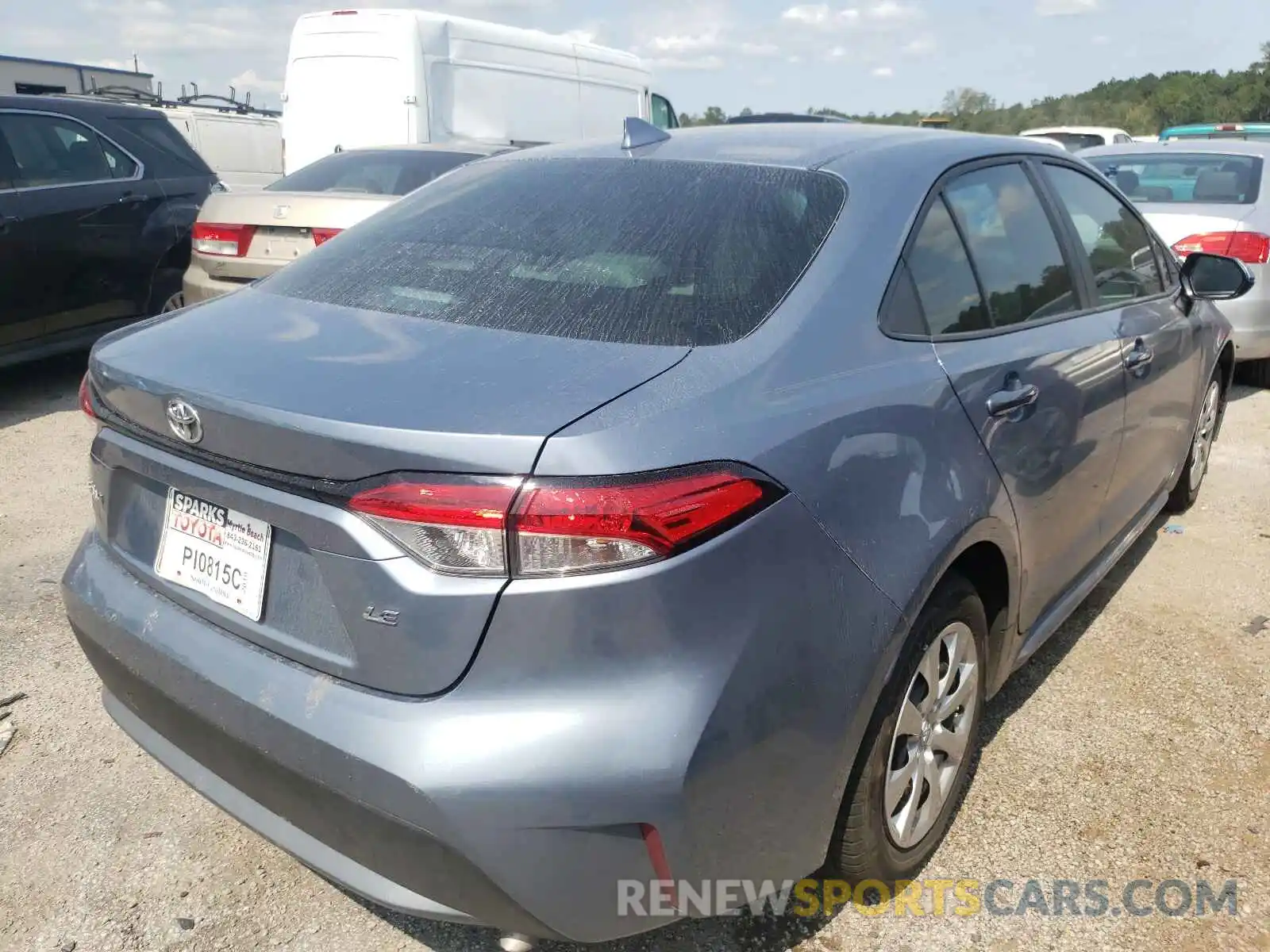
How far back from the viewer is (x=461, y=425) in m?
1.57

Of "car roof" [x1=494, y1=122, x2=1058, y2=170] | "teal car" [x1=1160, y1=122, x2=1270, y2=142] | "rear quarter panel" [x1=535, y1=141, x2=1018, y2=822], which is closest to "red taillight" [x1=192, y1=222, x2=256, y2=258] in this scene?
"car roof" [x1=494, y1=122, x2=1058, y2=170]

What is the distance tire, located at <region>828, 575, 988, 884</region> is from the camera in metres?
1.96

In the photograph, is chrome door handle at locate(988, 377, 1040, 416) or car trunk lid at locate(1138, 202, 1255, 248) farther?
car trunk lid at locate(1138, 202, 1255, 248)

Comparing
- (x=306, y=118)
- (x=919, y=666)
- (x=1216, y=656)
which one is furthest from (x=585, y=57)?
(x=919, y=666)

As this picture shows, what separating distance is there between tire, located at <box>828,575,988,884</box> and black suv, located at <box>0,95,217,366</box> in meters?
5.51

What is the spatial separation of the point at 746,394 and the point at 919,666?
0.73 meters

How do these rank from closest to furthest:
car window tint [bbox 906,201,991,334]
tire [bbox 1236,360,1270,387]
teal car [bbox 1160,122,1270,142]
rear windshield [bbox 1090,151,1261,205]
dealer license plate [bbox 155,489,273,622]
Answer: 1. dealer license plate [bbox 155,489,273,622]
2. car window tint [bbox 906,201,991,334]
3. rear windshield [bbox 1090,151,1261,205]
4. tire [bbox 1236,360,1270,387]
5. teal car [bbox 1160,122,1270,142]

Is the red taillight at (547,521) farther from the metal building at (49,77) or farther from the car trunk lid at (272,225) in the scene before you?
the metal building at (49,77)

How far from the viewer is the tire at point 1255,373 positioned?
22.7 feet

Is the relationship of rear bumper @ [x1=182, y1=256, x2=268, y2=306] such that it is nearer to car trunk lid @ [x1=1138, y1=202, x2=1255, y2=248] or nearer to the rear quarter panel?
the rear quarter panel

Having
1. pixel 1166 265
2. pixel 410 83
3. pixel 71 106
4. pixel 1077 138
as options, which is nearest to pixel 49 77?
pixel 410 83

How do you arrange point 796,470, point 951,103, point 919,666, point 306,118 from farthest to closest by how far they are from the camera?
point 951,103 → point 306,118 → point 919,666 → point 796,470

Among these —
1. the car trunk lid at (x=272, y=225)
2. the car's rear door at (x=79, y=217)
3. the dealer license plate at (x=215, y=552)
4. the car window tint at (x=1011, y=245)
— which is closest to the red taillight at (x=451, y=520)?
the dealer license plate at (x=215, y=552)

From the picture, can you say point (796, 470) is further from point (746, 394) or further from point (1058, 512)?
point (1058, 512)
